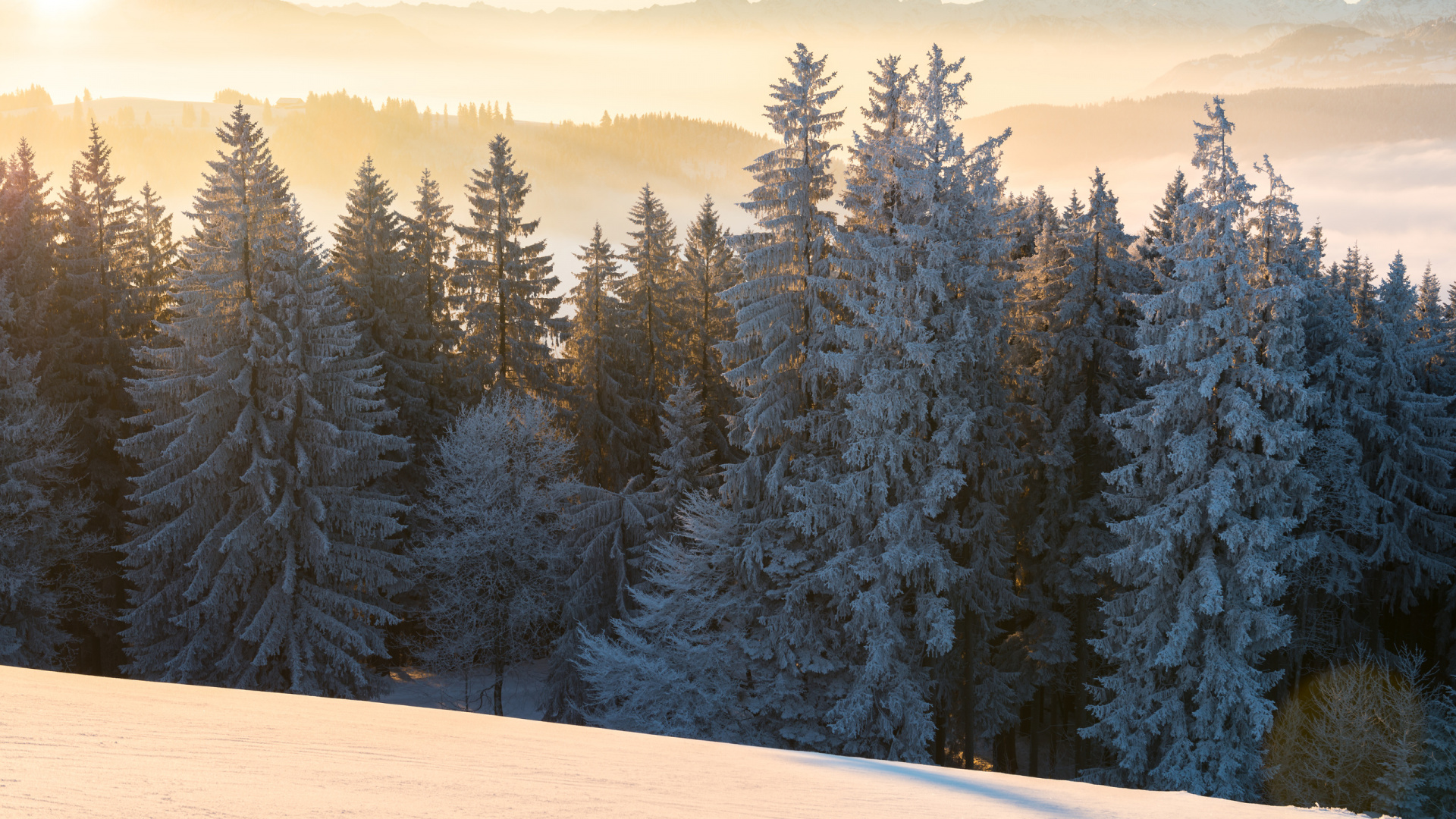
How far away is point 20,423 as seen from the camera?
2212 centimetres

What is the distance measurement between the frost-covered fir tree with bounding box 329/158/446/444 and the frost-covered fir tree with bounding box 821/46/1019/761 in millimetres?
17735

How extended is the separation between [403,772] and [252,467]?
71.1 ft

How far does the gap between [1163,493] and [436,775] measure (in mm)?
20230

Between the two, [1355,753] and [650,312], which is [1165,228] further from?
[650,312]

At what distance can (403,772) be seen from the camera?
466 centimetres

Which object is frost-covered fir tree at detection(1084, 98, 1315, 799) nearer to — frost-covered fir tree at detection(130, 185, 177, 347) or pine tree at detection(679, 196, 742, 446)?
pine tree at detection(679, 196, 742, 446)

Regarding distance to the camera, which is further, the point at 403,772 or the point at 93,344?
the point at 93,344

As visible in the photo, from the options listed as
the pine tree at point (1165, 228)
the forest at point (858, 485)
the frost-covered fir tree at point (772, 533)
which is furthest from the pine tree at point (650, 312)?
the pine tree at point (1165, 228)

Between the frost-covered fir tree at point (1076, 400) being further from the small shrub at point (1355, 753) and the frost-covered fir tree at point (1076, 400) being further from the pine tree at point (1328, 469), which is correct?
the small shrub at point (1355, 753)

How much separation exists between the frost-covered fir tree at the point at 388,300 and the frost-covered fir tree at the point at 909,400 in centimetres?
1773

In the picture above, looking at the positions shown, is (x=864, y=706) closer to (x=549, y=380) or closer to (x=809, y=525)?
(x=809, y=525)

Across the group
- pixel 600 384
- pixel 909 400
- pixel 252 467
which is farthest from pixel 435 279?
pixel 909 400

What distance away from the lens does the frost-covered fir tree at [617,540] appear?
84.8 ft

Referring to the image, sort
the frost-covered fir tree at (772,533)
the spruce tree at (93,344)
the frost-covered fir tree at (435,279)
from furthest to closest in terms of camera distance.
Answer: the frost-covered fir tree at (435,279) < the spruce tree at (93,344) < the frost-covered fir tree at (772,533)
